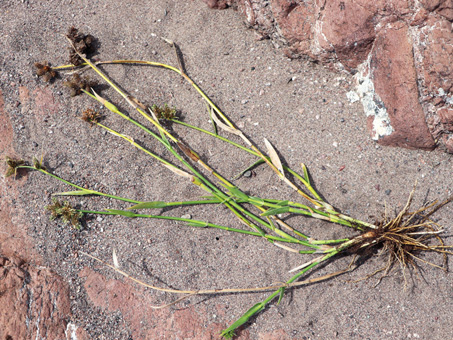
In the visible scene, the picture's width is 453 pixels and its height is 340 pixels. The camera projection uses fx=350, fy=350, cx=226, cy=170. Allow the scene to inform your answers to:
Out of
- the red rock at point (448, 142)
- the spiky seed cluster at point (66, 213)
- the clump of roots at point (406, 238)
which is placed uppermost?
the red rock at point (448, 142)

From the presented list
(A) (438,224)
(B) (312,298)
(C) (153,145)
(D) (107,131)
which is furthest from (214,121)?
(A) (438,224)

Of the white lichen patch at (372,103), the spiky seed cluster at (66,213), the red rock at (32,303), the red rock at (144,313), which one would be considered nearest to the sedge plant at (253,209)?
the spiky seed cluster at (66,213)

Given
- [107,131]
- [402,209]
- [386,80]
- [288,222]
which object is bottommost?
[288,222]

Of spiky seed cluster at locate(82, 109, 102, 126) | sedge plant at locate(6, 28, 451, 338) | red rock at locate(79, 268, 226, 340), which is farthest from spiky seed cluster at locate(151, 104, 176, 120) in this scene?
red rock at locate(79, 268, 226, 340)

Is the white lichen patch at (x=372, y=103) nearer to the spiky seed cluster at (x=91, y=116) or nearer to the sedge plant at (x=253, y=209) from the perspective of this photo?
the sedge plant at (x=253, y=209)

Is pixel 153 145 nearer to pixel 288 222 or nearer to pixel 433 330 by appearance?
pixel 288 222

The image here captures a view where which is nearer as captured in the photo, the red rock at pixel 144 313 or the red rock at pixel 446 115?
the red rock at pixel 446 115
